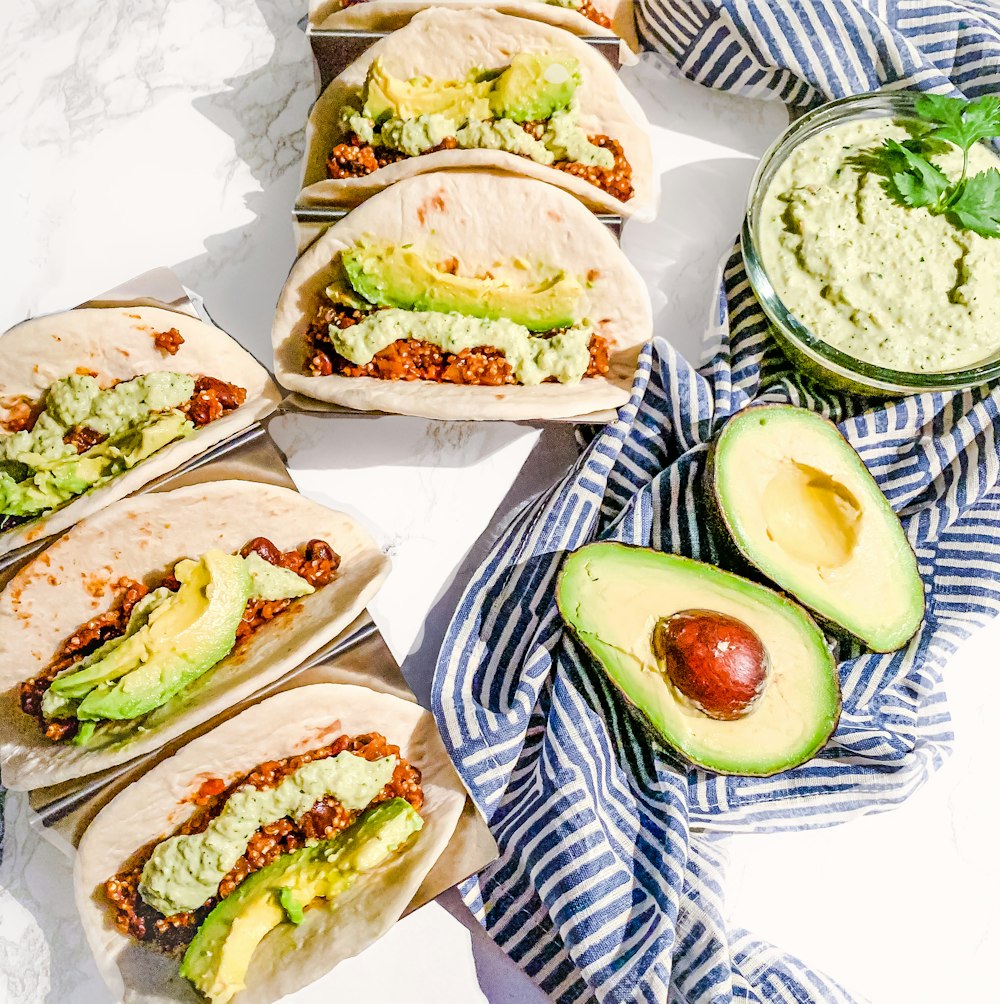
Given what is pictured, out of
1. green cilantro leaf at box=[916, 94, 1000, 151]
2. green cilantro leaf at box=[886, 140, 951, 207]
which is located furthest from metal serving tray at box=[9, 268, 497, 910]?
green cilantro leaf at box=[916, 94, 1000, 151]

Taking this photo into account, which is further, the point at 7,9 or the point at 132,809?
the point at 7,9

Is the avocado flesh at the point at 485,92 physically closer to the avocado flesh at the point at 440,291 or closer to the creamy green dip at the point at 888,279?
the avocado flesh at the point at 440,291

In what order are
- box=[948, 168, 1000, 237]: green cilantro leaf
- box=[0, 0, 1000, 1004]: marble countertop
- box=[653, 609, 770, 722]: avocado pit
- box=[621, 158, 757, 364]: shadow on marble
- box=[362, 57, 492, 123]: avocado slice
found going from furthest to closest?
box=[621, 158, 757, 364]: shadow on marble → box=[0, 0, 1000, 1004]: marble countertop → box=[362, 57, 492, 123]: avocado slice → box=[948, 168, 1000, 237]: green cilantro leaf → box=[653, 609, 770, 722]: avocado pit

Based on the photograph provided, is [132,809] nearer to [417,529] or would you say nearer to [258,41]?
[417,529]

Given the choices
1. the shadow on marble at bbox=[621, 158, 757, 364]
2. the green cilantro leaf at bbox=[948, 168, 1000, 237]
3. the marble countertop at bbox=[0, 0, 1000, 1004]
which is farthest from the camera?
the shadow on marble at bbox=[621, 158, 757, 364]

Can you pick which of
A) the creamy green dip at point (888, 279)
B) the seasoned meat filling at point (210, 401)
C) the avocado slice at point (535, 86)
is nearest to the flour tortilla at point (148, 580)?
the seasoned meat filling at point (210, 401)

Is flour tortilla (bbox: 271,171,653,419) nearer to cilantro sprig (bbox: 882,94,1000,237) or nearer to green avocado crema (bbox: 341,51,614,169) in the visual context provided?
green avocado crema (bbox: 341,51,614,169)

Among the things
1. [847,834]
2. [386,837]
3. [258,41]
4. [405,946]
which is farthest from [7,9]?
[847,834]

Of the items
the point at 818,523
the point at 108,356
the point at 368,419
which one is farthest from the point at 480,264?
the point at 818,523
